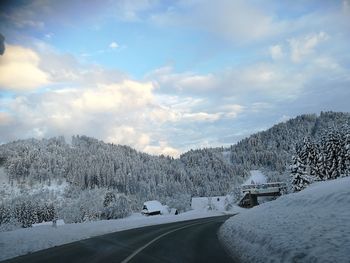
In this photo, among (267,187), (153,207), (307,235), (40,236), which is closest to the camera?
(307,235)

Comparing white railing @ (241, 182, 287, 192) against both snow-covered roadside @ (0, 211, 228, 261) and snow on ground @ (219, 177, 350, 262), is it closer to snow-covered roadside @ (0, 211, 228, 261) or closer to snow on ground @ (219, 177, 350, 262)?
snow-covered roadside @ (0, 211, 228, 261)

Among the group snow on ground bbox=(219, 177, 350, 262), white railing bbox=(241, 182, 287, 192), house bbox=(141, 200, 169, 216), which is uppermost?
white railing bbox=(241, 182, 287, 192)

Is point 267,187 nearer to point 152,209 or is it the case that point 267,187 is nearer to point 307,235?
point 152,209

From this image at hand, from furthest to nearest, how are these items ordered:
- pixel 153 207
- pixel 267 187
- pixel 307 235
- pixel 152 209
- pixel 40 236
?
1. pixel 153 207
2. pixel 152 209
3. pixel 267 187
4. pixel 40 236
5. pixel 307 235

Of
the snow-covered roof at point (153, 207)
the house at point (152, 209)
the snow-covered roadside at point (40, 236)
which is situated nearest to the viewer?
the snow-covered roadside at point (40, 236)

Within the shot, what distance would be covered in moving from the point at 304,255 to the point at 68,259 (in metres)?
8.14

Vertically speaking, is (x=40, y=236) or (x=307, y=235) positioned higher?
(x=40, y=236)

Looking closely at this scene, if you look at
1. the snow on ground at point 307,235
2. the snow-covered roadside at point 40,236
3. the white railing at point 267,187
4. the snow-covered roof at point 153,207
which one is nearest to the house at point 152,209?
the snow-covered roof at point 153,207

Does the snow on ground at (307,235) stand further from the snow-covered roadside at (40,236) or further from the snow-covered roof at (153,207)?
the snow-covered roof at (153,207)

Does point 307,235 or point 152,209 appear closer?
point 307,235

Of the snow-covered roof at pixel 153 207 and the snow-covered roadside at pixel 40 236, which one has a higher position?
the snow-covered roof at pixel 153 207

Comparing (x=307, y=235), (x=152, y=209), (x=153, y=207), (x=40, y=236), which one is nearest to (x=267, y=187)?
(x=152, y=209)

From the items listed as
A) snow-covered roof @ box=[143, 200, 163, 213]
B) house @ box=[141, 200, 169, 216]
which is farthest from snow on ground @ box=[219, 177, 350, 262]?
snow-covered roof @ box=[143, 200, 163, 213]

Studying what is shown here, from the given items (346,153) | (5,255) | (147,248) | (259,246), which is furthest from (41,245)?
(346,153)
